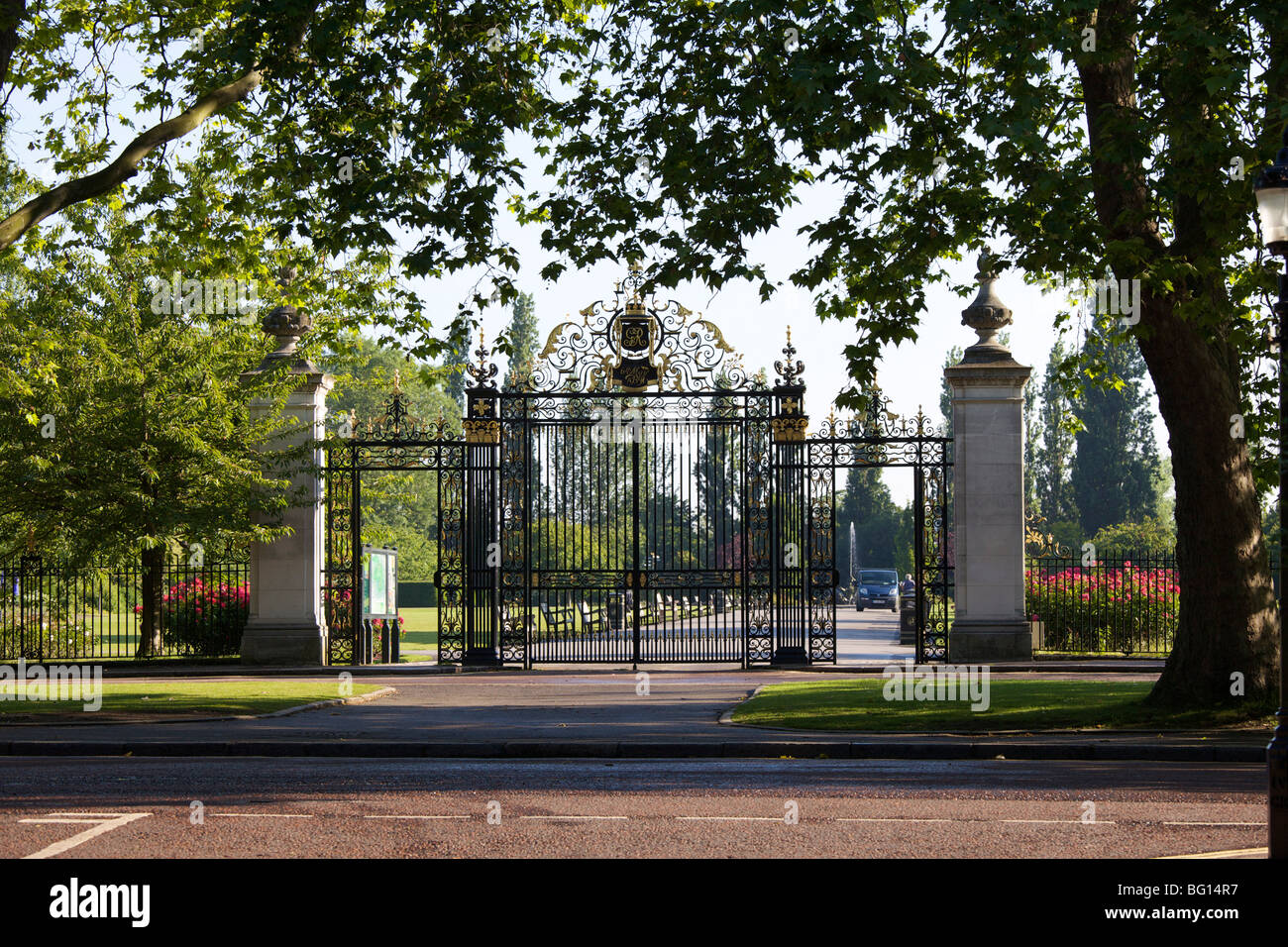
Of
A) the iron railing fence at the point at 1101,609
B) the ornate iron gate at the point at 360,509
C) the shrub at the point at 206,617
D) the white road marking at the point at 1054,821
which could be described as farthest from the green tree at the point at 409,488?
the white road marking at the point at 1054,821

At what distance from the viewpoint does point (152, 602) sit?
24578mm

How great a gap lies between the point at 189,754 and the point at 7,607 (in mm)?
16375

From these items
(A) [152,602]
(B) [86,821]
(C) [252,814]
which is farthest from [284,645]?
(B) [86,821]

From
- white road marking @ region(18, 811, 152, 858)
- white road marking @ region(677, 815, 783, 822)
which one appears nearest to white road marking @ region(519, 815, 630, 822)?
white road marking @ region(677, 815, 783, 822)

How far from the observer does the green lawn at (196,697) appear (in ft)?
51.6

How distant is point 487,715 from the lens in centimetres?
1580

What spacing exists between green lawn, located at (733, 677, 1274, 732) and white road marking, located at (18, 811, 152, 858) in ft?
24.1

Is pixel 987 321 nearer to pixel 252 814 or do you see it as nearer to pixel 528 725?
pixel 528 725

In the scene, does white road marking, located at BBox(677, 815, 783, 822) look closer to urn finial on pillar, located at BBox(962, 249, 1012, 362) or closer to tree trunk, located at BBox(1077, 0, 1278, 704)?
tree trunk, located at BBox(1077, 0, 1278, 704)

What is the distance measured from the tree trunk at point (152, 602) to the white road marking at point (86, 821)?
1580 centimetres

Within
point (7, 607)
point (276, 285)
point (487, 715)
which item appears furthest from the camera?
point (7, 607)

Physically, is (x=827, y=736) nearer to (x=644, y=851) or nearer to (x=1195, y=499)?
(x=1195, y=499)

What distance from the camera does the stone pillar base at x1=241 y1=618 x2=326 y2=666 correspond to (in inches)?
882
